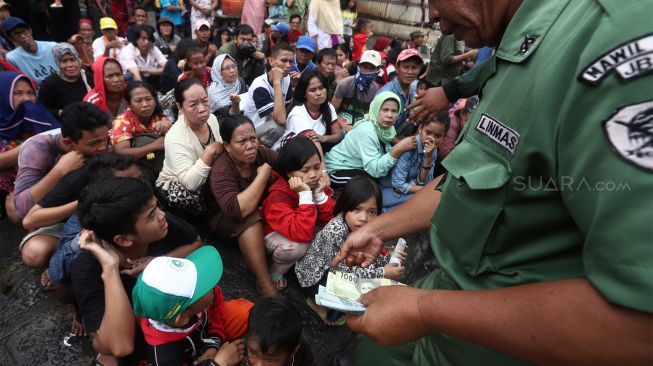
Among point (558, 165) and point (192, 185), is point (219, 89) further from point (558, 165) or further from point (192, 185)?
point (558, 165)

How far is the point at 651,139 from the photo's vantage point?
57 centimetres

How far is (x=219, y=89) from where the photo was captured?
5172 millimetres

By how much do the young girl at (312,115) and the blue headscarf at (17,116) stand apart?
231 centimetres

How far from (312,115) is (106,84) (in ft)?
7.79

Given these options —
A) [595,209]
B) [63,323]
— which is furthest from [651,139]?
[63,323]

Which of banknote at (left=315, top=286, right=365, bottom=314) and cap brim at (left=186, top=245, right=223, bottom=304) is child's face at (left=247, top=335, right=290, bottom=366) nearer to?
cap brim at (left=186, top=245, right=223, bottom=304)

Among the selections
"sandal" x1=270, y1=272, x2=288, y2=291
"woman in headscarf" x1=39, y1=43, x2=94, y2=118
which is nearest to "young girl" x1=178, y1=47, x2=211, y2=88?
"woman in headscarf" x1=39, y1=43, x2=94, y2=118

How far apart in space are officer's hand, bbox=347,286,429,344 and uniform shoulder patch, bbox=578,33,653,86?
1.89 ft

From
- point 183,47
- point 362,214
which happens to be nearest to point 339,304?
point 362,214

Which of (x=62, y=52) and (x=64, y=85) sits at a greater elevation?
(x=62, y=52)

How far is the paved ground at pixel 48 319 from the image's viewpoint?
7.65 ft

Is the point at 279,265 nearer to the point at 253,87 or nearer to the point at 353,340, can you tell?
the point at 353,340

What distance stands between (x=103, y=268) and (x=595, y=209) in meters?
2.06

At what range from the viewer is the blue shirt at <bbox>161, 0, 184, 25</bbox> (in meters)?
8.80
